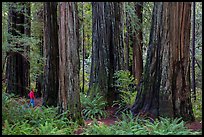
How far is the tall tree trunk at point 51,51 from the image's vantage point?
11.0 metres

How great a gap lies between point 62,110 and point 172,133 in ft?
10.5

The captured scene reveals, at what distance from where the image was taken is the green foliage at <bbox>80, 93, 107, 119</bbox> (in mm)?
9917

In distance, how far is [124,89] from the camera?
10719 millimetres

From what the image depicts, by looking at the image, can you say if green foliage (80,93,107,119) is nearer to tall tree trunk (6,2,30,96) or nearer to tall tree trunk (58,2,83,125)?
tall tree trunk (58,2,83,125)

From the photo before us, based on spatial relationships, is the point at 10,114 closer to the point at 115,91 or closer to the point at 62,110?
the point at 62,110

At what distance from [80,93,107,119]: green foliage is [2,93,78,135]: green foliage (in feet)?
4.87

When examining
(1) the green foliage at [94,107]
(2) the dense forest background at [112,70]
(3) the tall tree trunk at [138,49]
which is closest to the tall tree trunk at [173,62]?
(2) the dense forest background at [112,70]

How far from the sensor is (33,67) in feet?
54.7

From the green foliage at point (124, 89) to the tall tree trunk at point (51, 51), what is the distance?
2.20 m

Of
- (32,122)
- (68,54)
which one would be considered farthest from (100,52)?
(32,122)

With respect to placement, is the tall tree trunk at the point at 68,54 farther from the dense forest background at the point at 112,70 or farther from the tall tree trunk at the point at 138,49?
the tall tree trunk at the point at 138,49

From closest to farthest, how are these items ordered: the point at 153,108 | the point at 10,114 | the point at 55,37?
the point at 10,114, the point at 153,108, the point at 55,37

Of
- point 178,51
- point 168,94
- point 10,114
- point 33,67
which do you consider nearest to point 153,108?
point 168,94

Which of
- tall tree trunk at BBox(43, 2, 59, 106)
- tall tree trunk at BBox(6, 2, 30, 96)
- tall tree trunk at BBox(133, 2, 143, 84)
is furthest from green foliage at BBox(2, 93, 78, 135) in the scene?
tall tree trunk at BBox(133, 2, 143, 84)
